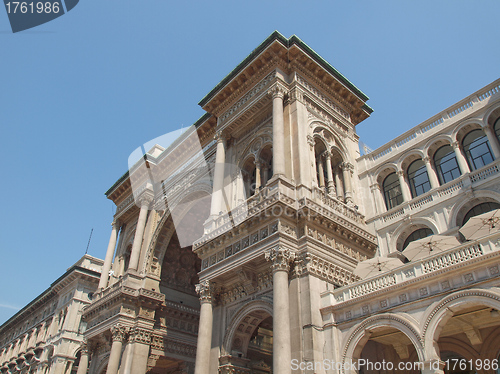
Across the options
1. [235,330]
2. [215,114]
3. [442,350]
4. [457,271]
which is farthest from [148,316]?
[457,271]

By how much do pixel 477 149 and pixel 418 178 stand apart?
3.06 metres

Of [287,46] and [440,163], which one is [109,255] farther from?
[440,163]

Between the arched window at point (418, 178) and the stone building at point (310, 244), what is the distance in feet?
0.37

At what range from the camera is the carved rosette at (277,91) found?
71.6 ft

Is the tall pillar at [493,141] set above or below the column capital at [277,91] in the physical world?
below

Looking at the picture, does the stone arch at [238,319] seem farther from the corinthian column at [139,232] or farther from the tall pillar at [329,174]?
the corinthian column at [139,232]

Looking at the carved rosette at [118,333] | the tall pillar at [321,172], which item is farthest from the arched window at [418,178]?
the carved rosette at [118,333]

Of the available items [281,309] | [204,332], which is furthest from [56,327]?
[281,309]

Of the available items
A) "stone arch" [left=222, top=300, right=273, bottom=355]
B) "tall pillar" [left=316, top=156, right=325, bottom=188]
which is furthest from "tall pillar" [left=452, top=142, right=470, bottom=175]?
"stone arch" [left=222, top=300, right=273, bottom=355]

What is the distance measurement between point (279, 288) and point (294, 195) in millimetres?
4548

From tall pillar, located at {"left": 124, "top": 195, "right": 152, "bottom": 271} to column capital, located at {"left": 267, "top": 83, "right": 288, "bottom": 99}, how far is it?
14674 millimetres

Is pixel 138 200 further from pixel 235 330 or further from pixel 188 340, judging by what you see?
pixel 235 330

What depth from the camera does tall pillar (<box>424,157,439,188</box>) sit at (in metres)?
20.3

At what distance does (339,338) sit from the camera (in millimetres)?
15227
